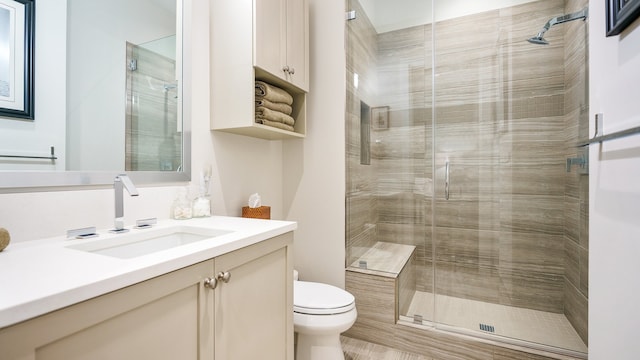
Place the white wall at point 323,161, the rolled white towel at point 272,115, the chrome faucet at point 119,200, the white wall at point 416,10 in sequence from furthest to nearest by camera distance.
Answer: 1. the white wall at point 416,10
2. the white wall at point 323,161
3. the rolled white towel at point 272,115
4. the chrome faucet at point 119,200

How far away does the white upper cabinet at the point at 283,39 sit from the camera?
1.53 m

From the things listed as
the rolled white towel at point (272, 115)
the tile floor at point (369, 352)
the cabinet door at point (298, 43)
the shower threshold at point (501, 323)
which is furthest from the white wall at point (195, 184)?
the shower threshold at point (501, 323)

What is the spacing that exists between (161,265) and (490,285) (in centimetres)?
239

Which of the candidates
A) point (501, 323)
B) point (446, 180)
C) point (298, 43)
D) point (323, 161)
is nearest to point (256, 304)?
point (323, 161)

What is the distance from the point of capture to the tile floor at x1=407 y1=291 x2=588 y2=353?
68.4 inches

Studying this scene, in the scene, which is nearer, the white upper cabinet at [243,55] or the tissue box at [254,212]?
the white upper cabinet at [243,55]

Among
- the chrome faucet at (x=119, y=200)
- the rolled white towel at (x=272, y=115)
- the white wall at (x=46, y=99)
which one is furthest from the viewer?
the rolled white towel at (x=272, y=115)

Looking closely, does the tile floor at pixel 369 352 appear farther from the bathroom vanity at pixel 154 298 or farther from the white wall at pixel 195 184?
the white wall at pixel 195 184

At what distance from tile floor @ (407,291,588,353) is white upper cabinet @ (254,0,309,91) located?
5.78 ft

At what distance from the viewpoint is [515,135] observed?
2.21 m

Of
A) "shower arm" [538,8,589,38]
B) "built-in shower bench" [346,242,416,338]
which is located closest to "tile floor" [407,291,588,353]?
"built-in shower bench" [346,242,416,338]

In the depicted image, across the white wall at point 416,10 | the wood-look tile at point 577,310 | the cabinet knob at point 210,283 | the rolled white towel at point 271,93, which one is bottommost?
the wood-look tile at point 577,310

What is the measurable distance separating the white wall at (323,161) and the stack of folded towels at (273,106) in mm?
301

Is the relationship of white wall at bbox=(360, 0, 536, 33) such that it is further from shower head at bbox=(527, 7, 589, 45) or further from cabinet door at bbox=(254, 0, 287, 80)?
cabinet door at bbox=(254, 0, 287, 80)
